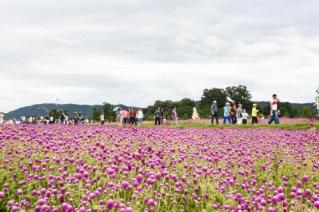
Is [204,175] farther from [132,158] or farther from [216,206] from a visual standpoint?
[216,206]

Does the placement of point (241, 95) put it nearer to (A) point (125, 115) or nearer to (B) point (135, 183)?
(A) point (125, 115)

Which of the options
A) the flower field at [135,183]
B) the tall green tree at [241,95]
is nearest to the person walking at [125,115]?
the flower field at [135,183]

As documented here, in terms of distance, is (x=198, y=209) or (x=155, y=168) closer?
(x=198, y=209)

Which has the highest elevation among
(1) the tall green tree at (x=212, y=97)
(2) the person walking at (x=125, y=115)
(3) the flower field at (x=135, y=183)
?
(1) the tall green tree at (x=212, y=97)

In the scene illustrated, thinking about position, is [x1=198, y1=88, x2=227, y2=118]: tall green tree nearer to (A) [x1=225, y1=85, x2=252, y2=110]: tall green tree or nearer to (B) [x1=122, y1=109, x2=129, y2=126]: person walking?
(A) [x1=225, y1=85, x2=252, y2=110]: tall green tree

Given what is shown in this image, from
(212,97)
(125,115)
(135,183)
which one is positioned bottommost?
(135,183)

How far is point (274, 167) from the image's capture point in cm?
834

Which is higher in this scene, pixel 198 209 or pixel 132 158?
pixel 132 158

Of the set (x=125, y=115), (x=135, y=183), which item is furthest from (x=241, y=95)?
(x=135, y=183)

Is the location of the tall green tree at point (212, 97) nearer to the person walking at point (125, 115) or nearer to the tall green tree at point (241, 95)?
the tall green tree at point (241, 95)

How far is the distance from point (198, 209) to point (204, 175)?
3.83ft

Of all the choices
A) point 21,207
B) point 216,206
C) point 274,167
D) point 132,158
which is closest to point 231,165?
point 274,167

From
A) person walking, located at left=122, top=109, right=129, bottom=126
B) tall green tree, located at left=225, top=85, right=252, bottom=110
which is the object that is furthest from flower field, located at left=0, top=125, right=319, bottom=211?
tall green tree, located at left=225, top=85, right=252, bottom=110

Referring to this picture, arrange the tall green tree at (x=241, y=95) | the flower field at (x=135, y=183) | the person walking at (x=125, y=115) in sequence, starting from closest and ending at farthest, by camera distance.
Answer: the flower field at (x=135, y=183) < the person walking at (x=125, y=115) < the tall green tree at (x=241, y=95)
